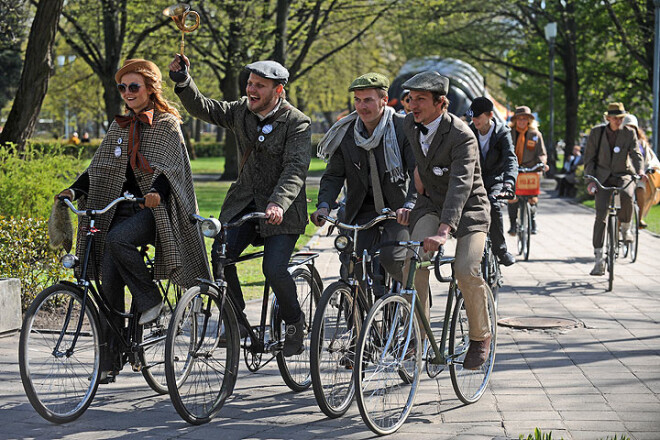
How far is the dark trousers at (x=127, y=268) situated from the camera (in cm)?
587

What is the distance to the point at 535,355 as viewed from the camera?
763cm

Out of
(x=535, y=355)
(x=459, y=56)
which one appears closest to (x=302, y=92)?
(x=459, y=56)

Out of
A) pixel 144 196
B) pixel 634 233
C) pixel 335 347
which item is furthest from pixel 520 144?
pixel 144 196

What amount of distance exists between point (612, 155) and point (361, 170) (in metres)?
6.31

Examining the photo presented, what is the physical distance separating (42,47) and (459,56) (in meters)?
31.5

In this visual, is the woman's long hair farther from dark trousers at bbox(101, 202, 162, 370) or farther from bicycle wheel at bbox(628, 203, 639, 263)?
bicycle wheel at bbox(628, 203, 639, 263)

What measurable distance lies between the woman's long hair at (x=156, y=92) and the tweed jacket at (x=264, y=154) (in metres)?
0.12

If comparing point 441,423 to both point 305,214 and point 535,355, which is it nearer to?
point 305,214

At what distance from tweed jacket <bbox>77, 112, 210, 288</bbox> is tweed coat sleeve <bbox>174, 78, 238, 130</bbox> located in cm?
16

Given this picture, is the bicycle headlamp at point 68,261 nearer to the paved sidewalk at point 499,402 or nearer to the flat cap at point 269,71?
the paved sidewalk at point 499,402

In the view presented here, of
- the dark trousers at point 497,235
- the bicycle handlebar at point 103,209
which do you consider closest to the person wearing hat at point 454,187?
the bicycle handlebar at point 103,209

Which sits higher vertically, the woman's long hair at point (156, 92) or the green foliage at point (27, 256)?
the woman's long hair at point (156, 92)

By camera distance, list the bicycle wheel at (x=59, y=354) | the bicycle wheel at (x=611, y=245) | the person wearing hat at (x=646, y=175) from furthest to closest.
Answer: the person wearing hat at (x=646, y=175), the bicycle wheel at (x=611, y=245), the bicycle wheel at (x=59, y=354)

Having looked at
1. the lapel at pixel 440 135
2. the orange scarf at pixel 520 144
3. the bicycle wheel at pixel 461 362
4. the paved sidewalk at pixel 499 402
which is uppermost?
the lapel at pixel 440 135
